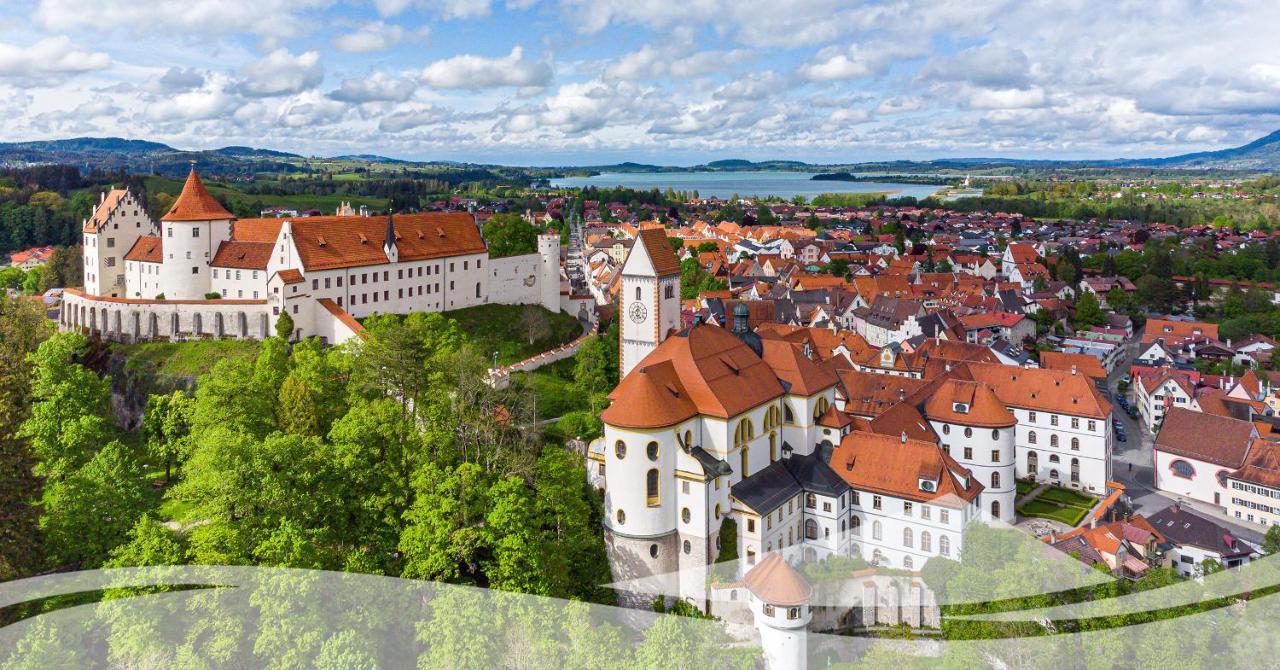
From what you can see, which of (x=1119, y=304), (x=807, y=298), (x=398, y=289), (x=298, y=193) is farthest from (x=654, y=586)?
(x=298, y=193)

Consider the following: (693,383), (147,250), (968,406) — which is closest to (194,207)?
(147,250)

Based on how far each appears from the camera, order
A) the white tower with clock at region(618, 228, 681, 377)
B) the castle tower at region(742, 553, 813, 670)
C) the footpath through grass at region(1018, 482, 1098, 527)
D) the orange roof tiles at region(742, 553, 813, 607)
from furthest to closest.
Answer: the footpath through grass at region(1018, 482, 1098, 527), the white tower with clock at region(618, 228, 681, 377), the castle tower at region(742, 553, 813, 670), the orange roof tiles at region(742, 553, 813, 607)

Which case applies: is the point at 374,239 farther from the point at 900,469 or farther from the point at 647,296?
the point at 900,469

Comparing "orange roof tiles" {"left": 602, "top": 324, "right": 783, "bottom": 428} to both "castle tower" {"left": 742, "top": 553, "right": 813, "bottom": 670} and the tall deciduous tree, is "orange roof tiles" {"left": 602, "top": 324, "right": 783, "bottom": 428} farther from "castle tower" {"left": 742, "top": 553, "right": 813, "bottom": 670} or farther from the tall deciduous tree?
the tall deciduous tree

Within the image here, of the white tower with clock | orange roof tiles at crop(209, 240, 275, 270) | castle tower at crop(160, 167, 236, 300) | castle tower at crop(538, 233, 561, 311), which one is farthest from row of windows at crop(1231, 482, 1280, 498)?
castle tower at crop(160, 167, 236, 300)

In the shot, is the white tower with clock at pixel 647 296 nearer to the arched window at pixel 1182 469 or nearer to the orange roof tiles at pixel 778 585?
the orange roof tiles at pixel 778 585

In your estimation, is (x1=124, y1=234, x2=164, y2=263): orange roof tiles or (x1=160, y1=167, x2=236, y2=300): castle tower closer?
(x1=160, y1=167, x2=236, y2=300): castle tower
